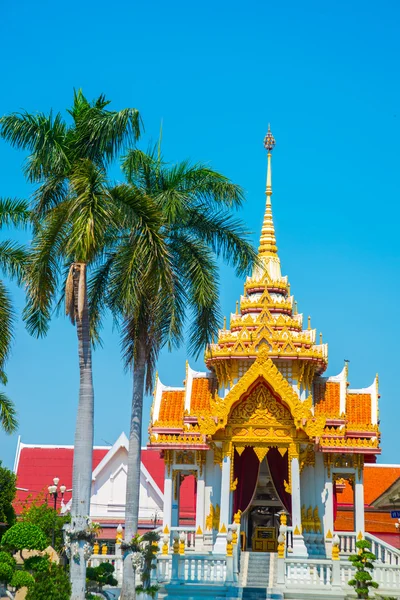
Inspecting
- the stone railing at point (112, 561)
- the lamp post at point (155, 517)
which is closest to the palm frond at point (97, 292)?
the stone railing at point (112, 561)

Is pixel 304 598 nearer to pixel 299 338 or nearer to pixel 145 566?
pixel 145 566

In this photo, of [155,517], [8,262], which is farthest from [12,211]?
[155,517]

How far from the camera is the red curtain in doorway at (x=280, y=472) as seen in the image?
27.2 m

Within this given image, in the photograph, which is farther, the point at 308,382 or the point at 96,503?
the point at 96,503

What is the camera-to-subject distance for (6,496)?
100 feet

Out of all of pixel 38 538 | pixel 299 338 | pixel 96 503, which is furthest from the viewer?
pixel 96 503

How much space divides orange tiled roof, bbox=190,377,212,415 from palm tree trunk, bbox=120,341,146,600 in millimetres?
8981

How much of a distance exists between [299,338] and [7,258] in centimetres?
918

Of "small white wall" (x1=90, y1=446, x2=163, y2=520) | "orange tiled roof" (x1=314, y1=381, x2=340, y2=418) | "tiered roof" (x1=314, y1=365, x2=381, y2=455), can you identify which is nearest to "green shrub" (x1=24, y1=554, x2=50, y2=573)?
"tiered roof" (x1=314, y1=365, x2=381, y2=455)

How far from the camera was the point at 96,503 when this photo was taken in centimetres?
3753

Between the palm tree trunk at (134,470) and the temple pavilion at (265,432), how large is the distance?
5.89m

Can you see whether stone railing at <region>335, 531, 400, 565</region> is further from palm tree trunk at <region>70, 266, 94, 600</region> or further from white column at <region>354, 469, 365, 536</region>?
palm tree trunk at <region>70, 266, 94, 600</region>

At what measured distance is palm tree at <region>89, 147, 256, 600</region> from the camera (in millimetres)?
18719

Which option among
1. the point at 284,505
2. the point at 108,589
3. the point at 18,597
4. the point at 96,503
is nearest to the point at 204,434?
the point at 284,505
